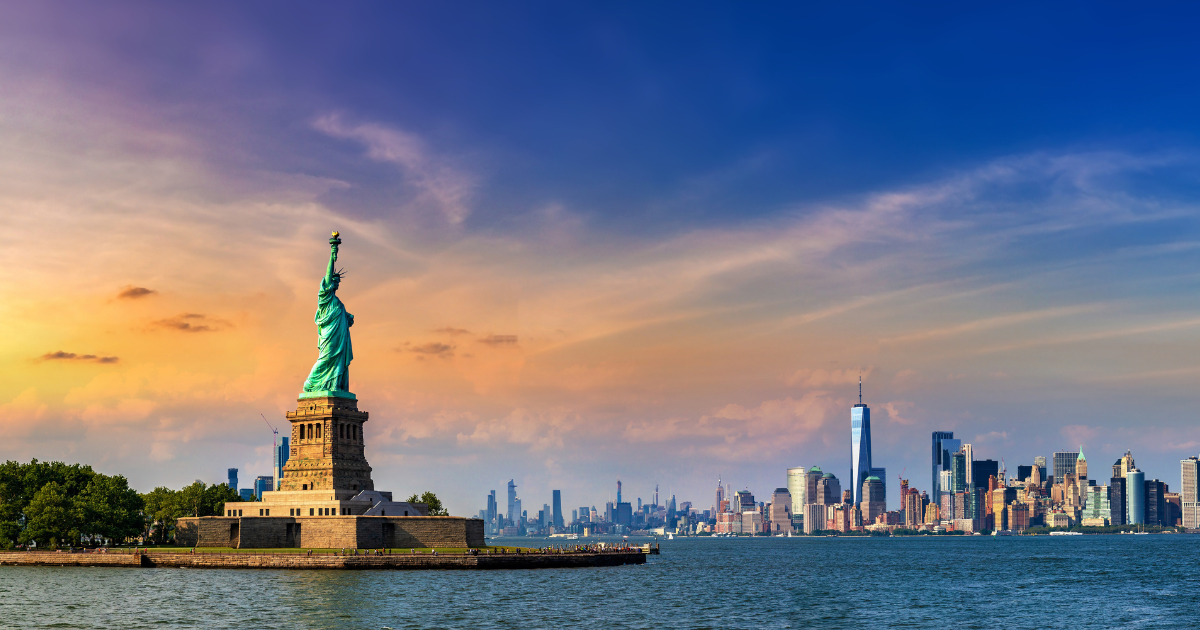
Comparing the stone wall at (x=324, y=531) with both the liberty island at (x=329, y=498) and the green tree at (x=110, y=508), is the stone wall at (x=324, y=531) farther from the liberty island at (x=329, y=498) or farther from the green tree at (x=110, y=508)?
the green tree at (x=110, y=508)

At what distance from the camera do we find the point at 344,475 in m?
141

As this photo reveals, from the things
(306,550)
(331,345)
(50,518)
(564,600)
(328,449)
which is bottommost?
(564,600)

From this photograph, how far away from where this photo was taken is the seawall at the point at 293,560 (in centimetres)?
12138

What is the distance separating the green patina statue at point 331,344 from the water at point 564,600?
31778 millimetres

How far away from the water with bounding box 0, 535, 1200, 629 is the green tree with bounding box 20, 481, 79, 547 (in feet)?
27.6

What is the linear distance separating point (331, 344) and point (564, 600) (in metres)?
62.1

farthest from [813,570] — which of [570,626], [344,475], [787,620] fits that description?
[570,626]

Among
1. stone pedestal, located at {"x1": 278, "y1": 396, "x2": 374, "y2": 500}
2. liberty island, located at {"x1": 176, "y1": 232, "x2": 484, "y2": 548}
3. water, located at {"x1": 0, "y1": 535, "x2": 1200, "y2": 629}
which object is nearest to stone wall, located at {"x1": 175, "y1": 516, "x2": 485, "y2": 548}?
liberty island, located at {"x1": 176, "y1": 232, "x2": 484, "y2": 548}

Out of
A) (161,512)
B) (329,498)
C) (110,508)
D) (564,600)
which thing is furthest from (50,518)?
(564,600)

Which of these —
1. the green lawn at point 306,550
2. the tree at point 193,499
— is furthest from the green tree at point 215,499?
the green lawn at point 306,550

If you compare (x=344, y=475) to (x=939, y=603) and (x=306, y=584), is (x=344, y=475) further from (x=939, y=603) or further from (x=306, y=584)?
(x=939, y=603)

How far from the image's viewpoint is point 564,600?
9875 centimetres

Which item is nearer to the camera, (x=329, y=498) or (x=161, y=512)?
(x=329, y=498)

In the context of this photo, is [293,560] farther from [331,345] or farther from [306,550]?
[331,345]
